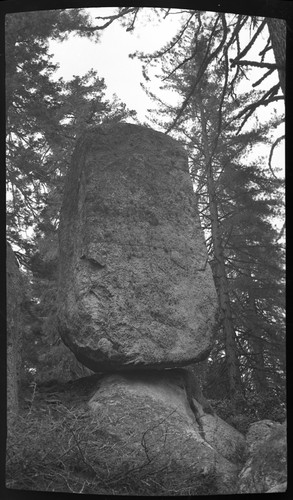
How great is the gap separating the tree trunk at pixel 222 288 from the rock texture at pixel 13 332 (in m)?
2.00

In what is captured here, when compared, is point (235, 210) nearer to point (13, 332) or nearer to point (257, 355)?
point (257, 355)

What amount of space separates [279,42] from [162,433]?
11.9 ft

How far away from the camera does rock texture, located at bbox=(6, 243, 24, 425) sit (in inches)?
272

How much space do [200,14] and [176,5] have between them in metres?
0.31

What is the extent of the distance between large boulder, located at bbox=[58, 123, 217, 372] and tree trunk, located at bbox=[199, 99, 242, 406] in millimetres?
138

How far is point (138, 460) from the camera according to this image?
6238 mm

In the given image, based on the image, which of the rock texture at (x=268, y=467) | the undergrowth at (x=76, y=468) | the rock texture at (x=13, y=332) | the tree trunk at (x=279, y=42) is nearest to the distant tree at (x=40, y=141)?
the rock texture at (x=13, y=332)

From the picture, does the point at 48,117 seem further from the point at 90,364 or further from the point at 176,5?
the point at 90,364

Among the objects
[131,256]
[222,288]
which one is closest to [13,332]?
[131,256]

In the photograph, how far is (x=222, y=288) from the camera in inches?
→ 314

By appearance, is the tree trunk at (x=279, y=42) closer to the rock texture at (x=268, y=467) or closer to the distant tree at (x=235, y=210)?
the distant tree at (x=235, y=210)

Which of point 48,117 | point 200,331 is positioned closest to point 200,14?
point 48,117

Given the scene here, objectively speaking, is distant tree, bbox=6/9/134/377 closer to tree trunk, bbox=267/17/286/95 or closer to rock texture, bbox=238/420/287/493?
tree trunk, bbox=267/17/286/95

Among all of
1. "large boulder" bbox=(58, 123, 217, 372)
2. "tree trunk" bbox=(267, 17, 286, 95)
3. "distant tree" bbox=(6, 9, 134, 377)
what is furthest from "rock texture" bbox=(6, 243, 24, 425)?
"tree trunk" bbox=(267, 17, 286, 95)
